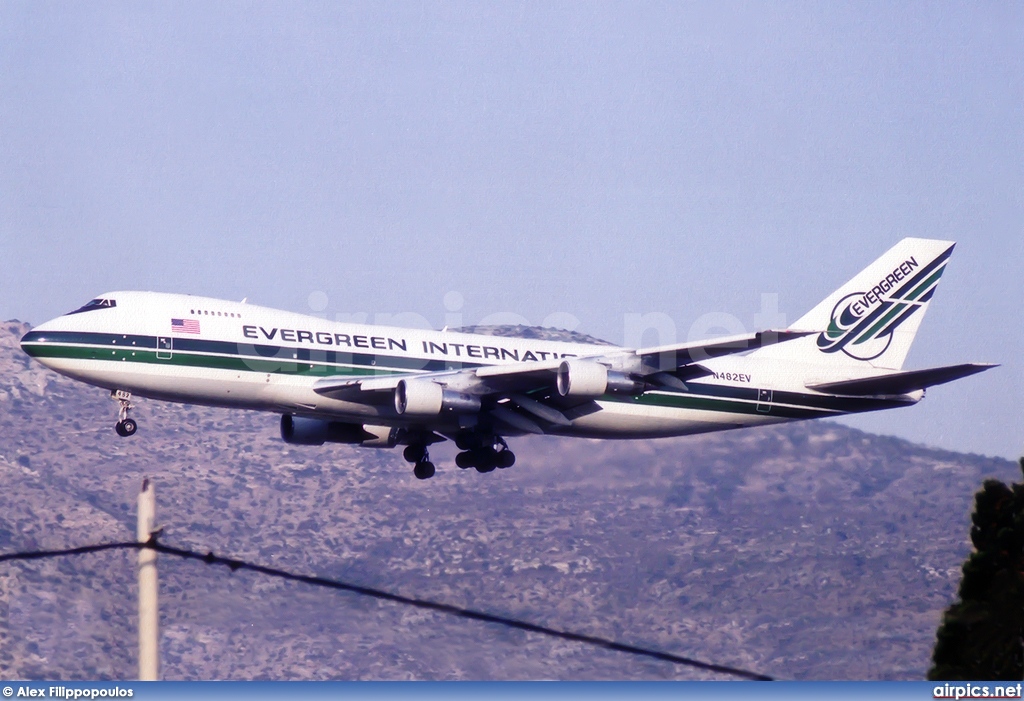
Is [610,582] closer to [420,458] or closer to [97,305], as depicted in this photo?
[420,458]

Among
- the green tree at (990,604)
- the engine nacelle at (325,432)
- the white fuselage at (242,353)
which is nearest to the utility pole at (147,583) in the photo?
the green tree at (990,604)

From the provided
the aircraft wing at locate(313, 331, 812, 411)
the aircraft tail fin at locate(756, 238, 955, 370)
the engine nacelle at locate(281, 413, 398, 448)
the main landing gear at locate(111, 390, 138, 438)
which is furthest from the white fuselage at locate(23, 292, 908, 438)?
the aircraft tail fin at locate(756, 238, 955, 370)

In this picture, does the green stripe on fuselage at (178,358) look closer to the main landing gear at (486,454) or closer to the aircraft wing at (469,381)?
the aircraft wing at (469,381)

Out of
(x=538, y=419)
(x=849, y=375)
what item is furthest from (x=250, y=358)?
(x=849, y=375)

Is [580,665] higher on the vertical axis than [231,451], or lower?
lower

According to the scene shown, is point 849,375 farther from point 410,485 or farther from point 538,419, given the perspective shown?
point 410,485
